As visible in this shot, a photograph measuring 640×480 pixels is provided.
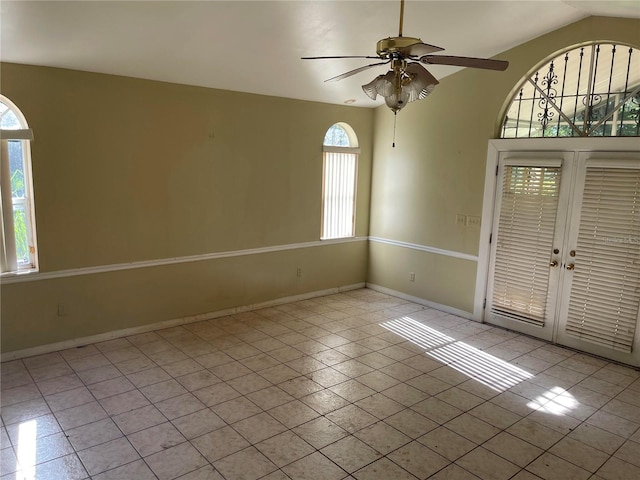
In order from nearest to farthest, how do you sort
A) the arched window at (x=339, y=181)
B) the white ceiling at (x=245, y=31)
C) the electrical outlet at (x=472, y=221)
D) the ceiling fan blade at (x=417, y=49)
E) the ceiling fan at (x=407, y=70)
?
the ceiling fan blade at (x=417, y=49)
the ceiling fan at (x=407, y=70)
the white ceiling at (x=245, y=31)
the electrical outlet at (x=472, y=221)
the arched window at (x=339, y=181)

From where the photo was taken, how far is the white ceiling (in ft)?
10.1

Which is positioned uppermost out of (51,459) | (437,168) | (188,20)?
(188,20)

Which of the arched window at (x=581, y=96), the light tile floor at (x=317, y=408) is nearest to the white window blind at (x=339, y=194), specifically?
the light tile floor at (x=317, y=408)

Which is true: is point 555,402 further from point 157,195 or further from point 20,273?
point 20,273

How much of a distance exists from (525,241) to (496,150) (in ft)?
3.35

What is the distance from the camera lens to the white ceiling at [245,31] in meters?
3.09

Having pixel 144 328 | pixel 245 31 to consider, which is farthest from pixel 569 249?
pixel 144 328

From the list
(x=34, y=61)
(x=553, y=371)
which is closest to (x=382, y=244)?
(x=553, y=371)

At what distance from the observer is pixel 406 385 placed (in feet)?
12.2

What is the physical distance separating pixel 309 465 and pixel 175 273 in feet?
8.91

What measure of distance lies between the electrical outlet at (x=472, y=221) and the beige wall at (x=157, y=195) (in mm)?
1889

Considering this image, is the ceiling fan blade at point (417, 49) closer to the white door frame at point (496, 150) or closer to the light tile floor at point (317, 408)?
the light tile floor at point (317, 408)

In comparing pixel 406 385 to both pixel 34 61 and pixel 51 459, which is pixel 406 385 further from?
pixel 34 61

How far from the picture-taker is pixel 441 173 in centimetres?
545
